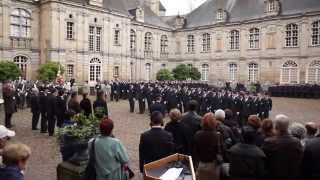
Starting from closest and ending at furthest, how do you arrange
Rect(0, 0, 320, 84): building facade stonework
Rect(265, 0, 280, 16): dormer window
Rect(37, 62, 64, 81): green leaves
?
Rect(37, 62, 64, 81): green leaves
Rect(0, 0, 320, 84): building facade stonework
Rect(265, 0, 280, 16): dormer window

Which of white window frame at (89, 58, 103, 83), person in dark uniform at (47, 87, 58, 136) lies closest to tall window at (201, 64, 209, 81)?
white window frame at (89, 58, 103, 83)

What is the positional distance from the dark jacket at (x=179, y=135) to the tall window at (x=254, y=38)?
30.8 m

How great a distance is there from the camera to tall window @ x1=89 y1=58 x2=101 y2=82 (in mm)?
31659

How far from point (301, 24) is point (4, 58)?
84.7 feet

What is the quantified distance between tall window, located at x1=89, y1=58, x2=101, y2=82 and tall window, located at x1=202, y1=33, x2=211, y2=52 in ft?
44.0

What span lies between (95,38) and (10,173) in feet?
95.4

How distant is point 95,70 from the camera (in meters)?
32.0

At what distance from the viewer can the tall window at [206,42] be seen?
39.6 metres

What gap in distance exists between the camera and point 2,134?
408 cm

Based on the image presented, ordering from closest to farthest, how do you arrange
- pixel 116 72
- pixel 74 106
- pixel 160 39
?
pixel 74 106 → pixel 116 72 → pixel 160 39

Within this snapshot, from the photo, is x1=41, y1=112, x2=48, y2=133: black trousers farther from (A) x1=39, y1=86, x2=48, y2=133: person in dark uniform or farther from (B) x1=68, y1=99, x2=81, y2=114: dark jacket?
(B) x1=68, y1=99, x2=81, y2=114: dark jacket

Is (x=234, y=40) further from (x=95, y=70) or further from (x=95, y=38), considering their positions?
(x=95, y=70)

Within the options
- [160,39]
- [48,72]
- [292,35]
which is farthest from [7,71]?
[292,35]

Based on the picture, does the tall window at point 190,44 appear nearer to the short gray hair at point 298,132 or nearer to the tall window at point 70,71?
the tall window at point 70,71
